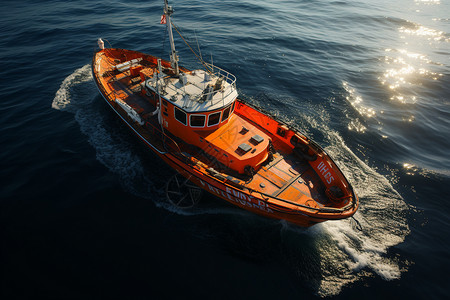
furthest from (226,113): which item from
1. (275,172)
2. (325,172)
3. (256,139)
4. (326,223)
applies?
(326,223)

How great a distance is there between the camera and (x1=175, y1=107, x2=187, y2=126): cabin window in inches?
419

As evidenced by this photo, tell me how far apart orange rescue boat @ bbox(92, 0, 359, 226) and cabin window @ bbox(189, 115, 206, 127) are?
0.17 ft

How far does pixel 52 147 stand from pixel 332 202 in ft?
55.1

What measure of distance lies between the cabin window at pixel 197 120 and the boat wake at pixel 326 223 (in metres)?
3.93

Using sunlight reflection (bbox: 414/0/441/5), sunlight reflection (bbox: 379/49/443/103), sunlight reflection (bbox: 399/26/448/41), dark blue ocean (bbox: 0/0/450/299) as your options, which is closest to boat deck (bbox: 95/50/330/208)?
dark blue ocean (bbox: 0/0/450/299)

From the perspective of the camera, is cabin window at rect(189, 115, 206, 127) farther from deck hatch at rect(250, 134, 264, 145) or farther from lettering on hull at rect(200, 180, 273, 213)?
lettering on hull at rect(200, 180, 273, 213)

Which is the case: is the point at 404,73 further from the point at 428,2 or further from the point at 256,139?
the point at 428,2

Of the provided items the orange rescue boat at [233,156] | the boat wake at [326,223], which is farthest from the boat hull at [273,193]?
the boat wake at [326,223]

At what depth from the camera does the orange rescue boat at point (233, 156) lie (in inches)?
378

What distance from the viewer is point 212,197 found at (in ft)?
38.6

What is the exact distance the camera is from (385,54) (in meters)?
28.5

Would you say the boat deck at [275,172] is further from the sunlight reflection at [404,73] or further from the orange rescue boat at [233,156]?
the sunlight reflection at [404,73]

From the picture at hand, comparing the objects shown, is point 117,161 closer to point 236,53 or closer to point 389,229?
point 389,229

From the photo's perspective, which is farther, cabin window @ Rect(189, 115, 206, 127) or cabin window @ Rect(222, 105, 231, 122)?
cabin window @ Rect(222, 105, 231, 122)
